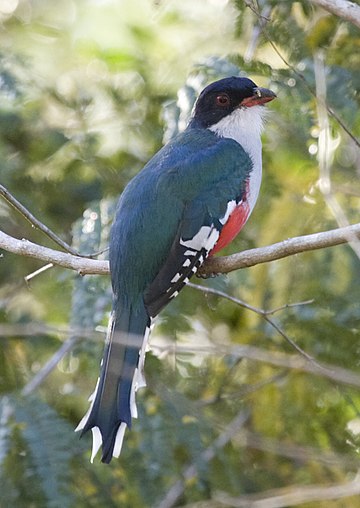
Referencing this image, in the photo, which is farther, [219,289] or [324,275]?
[324,275]

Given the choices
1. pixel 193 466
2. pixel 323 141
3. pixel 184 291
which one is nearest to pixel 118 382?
pixel 193 466

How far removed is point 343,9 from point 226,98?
47.9 inches

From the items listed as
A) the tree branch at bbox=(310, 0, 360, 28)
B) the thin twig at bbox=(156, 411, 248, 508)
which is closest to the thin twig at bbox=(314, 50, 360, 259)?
the tree branch at bbox=(310, 0, 360, 28)

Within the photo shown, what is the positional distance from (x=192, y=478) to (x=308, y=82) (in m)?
2.04

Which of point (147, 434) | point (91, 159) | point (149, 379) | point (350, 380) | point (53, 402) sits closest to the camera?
point (350, 380)

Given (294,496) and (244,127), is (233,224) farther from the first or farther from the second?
(294,496)

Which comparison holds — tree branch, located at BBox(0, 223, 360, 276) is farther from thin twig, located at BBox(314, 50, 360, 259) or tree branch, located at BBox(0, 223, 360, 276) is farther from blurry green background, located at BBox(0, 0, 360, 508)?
blurry green background, located at BBox(0, 0, 360, 508)

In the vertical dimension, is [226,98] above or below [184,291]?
above

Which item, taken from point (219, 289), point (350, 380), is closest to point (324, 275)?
point (219, 289)

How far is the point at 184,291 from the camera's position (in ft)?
17.9

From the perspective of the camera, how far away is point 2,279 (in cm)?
671

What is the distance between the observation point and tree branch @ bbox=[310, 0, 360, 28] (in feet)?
13.2

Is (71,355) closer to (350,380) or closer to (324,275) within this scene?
(324,275)

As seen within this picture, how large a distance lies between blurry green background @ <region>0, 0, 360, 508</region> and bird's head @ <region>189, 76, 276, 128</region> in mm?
217
